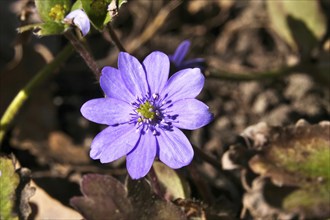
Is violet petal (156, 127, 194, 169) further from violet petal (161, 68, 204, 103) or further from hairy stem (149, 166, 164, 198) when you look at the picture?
hairy stem (149, 166, 164, 198)

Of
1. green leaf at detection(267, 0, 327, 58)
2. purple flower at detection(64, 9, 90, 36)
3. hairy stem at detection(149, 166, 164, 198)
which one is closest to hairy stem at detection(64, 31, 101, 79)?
purple flower at detection(64, 9, 90, 36)

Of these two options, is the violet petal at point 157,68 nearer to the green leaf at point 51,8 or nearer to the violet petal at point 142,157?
the violet petal at point 142,157

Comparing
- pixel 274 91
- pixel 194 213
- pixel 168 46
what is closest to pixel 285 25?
pixel 274 91

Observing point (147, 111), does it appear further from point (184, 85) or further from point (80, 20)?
point (80, 20)

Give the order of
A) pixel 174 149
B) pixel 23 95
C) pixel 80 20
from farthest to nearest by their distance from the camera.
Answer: pixel 23 95
pixel 80 20
pixel 174 149

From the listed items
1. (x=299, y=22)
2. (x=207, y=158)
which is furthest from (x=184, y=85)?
(x=299, y=22)
